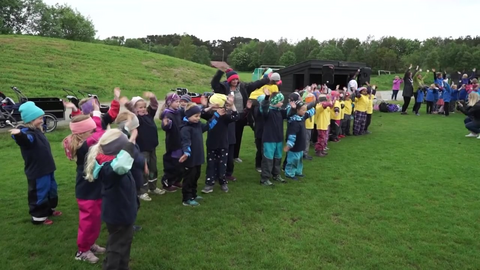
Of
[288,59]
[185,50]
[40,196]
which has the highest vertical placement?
[185,50]

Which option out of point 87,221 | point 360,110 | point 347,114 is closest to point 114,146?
point 87,221

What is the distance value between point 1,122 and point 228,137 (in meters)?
8.40

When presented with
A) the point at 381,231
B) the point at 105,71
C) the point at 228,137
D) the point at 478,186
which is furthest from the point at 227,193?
the point at 105,71

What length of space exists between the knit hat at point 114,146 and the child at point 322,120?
6.25m

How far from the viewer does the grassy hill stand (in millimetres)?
19969

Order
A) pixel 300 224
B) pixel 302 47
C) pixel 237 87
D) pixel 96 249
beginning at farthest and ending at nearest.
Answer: pixel 302 47 < pixel 237 87 < pixel 300 224 < pixel 96 249

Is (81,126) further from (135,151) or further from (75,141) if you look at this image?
(135,151)

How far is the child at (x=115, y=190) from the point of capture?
324cm

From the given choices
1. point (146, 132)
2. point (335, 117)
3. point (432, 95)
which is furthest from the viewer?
point (432, 95)

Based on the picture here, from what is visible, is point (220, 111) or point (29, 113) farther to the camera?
point (220, 111)

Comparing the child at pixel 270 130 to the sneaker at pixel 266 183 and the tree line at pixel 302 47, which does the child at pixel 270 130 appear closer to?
the sneaker at pixel 266 183

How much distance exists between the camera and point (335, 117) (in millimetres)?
10180

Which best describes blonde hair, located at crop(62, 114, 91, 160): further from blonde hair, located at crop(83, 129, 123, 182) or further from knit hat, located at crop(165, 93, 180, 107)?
knit hat, located at crop(165, 93, 180, 107)

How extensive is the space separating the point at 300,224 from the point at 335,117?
594 cm
